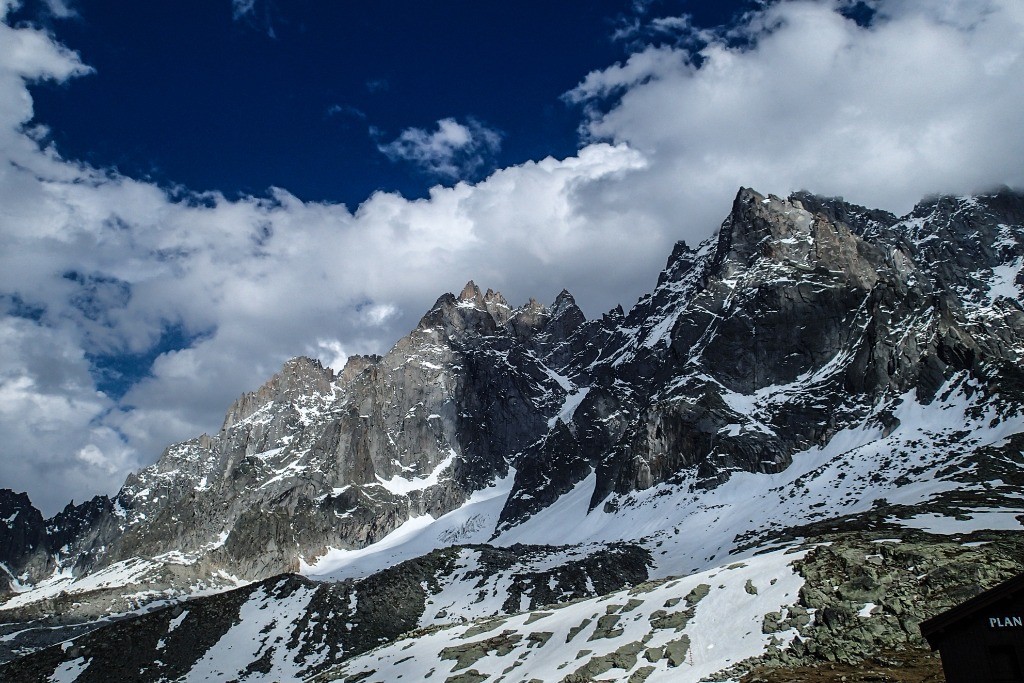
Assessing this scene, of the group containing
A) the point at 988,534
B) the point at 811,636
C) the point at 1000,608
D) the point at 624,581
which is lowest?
the point at 624,581

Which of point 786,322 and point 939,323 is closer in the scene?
point 939,323

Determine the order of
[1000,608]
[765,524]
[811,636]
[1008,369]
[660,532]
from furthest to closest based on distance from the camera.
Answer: [660,532], [1008,369], [765,524], [811,636], [1000,608]

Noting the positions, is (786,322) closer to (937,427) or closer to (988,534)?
(937,427)

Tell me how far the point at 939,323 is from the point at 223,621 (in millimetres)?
137604

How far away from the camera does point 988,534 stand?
4922 centimetres

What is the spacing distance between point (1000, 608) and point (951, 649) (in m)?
2.05

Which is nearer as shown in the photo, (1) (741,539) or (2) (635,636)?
(2) (635,636)

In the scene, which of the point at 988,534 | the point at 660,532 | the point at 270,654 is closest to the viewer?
the point at 988,534

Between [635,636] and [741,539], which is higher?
[635,636]

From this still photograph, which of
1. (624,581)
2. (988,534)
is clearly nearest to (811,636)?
(988,534)

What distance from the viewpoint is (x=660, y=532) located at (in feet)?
441

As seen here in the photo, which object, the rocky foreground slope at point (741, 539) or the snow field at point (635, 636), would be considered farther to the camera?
the rocky foreground slope at point (741, 539)

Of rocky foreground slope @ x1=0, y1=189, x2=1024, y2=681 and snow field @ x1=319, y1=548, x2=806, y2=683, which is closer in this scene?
snow field @ x1=319, y1=548, x2=806, y2=683

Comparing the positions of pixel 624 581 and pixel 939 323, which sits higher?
pixel 939 323
